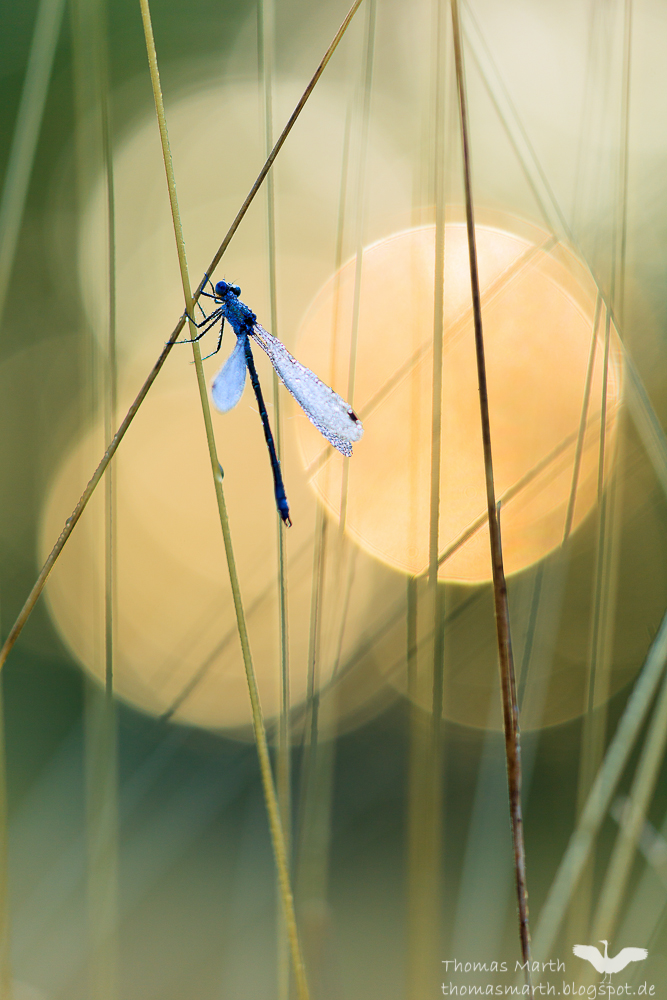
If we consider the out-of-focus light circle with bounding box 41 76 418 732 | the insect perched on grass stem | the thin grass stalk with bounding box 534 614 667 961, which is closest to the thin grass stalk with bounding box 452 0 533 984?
the thin grass stalk with bounding box 534 614 667 961

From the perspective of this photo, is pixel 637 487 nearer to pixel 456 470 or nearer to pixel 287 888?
pixel 456 470

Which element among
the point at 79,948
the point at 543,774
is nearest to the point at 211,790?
the point at 79,948

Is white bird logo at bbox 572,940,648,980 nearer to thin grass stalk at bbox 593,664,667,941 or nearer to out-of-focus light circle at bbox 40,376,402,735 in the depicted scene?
thin grass stalk at bbox 593,664,667,941

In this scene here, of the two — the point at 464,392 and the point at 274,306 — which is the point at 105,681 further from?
the point at 464,392

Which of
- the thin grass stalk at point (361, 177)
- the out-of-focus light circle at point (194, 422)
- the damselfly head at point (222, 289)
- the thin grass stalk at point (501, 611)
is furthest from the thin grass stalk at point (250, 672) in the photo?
the out-of-focus light circle at point (194, 422)

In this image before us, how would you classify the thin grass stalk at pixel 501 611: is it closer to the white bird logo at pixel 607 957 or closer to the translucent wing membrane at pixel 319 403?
the white bird logo at pixel 607 957

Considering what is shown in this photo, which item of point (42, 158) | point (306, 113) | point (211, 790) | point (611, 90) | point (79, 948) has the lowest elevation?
point (79, 948)

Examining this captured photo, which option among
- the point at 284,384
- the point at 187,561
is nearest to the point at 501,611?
the point at 284,384
